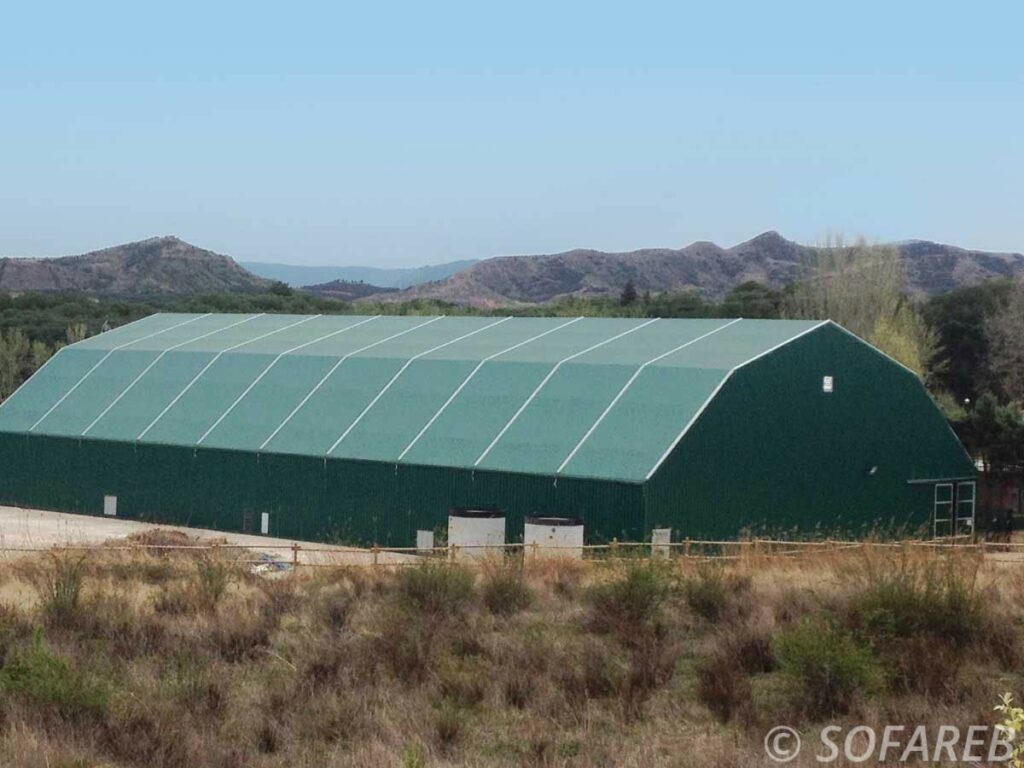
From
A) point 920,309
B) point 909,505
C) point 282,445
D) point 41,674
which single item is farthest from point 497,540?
point 920,309

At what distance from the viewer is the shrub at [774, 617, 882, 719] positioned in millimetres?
16078

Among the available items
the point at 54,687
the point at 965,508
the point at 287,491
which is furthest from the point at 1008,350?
the point at 54,687

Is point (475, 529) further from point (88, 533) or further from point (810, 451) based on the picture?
point (88, 533)

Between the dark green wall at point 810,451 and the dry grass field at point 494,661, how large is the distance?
1155 cm

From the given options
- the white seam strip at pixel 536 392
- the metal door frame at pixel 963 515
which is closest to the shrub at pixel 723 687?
the white seam strip at pixel 536 392

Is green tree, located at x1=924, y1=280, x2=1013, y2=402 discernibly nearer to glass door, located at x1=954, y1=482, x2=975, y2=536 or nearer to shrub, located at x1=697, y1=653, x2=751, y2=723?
glass door, located at x1=954, y1=482, x2=975, y2=536

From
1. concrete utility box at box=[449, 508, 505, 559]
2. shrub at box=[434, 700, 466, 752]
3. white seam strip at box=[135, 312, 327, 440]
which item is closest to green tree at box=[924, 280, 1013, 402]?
white seam strip at box=[135, 312, 327, 440]

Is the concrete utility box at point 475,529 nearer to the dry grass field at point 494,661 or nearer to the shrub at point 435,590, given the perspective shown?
the dry grass field at point 494,661

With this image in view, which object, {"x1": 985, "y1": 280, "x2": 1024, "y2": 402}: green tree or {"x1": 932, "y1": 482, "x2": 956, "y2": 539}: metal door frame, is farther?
{"x1": 985, "y1": 280, "x2": 1024, "y2": 402}: green tree

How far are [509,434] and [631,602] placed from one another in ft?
55.8

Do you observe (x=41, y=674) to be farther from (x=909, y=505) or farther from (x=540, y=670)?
(x=909, y=505)

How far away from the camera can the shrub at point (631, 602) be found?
65.6 feet

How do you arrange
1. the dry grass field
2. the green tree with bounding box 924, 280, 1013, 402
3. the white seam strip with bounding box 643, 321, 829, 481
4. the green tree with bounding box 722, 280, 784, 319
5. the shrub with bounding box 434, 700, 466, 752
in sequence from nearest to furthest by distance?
the dry grass field
the shrub with bounding box 434, 700, 466, 752
the white seam strip with bounding box 643, 321, 829, 481
the green tree with bounding box 924, 280, 1013, 402
the green tree with bounding box 722, 280, 784, 319

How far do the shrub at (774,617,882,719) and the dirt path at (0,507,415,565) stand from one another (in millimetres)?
17254
